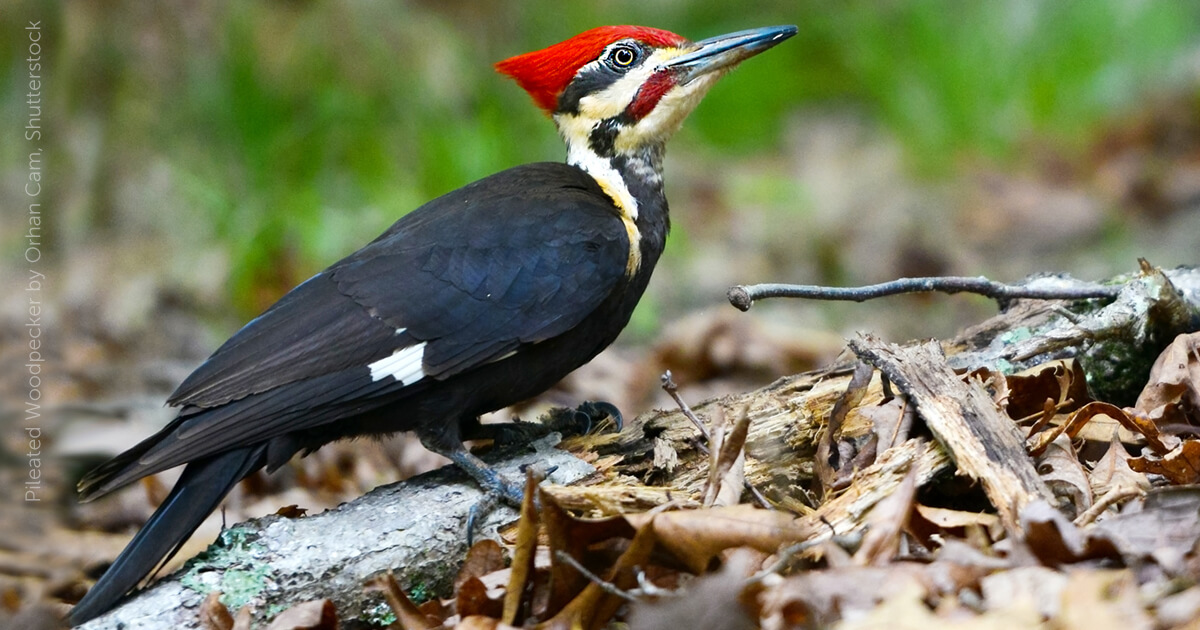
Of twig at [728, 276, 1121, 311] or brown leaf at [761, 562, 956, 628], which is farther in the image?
twig at [728, 276, 1121, 311]

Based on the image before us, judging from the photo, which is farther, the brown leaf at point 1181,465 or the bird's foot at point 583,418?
the bird's foot at point 583,418

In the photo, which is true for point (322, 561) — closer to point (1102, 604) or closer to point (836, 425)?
point (836, 425)

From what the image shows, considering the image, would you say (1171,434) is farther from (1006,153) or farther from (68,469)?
(1006,153)

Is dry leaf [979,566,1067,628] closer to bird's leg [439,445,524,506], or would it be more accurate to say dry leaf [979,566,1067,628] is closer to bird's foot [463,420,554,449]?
bird's leg [439,445,524,506]

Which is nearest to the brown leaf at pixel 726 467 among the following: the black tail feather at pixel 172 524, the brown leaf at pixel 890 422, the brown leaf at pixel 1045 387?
the brown leaf at pixel 890 422

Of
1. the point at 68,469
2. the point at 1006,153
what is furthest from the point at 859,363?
the point at 1006,153

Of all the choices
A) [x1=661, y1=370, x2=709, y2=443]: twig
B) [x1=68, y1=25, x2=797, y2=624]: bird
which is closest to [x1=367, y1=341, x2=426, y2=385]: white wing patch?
[x1=68, y1=25, x2=797, y2=624]: bird

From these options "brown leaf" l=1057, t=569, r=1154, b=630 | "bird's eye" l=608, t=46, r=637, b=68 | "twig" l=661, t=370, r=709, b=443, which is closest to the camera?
"brown leaf" l=1057, t=569, r=1154, b=630

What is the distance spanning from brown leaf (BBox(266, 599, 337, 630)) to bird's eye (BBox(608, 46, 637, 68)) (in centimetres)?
192

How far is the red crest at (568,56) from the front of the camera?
3572mm

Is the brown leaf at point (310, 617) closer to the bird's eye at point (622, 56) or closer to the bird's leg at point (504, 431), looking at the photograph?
the bird's leg at point (504, 431)

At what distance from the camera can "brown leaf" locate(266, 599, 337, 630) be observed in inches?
91.2

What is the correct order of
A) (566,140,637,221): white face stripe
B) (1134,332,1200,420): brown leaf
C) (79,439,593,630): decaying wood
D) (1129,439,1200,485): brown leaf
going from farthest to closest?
(566,140,637,221): white face stripe → (1134,332,1200,420): brown leaf → (79,439,593,630): decaying wood → (1129,439,1200,485): brown leaf

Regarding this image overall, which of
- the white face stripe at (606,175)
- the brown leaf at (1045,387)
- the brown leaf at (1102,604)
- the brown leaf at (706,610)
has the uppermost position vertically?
the white face stripe at (606,175)
